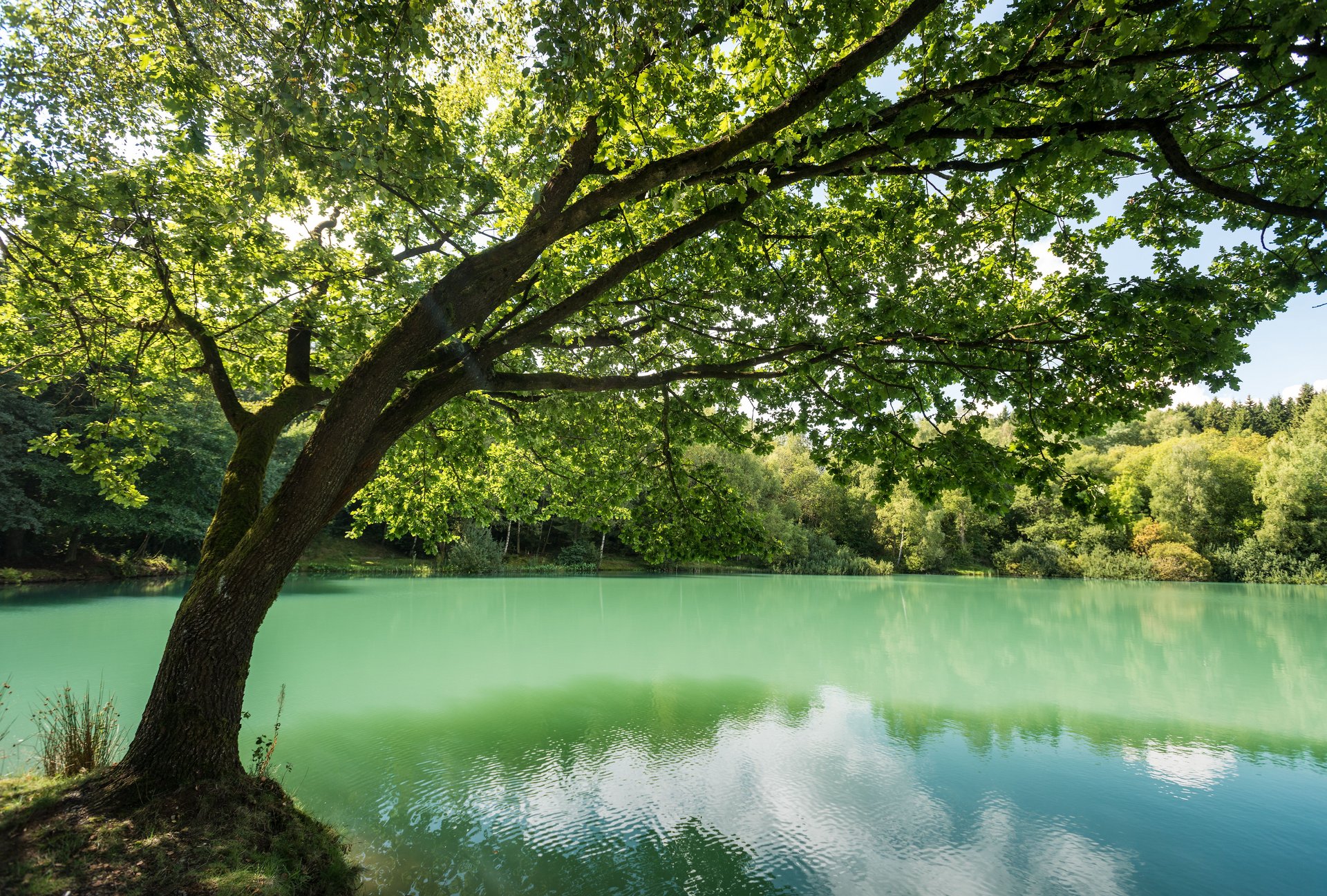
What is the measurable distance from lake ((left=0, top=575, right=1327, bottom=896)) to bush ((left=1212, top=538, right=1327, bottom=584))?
27703 mm

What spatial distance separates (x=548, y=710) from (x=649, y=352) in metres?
5.96

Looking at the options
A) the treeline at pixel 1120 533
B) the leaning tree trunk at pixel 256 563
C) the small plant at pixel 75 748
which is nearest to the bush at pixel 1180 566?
the treeline at pixel 1120 533

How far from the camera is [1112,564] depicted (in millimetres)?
41156

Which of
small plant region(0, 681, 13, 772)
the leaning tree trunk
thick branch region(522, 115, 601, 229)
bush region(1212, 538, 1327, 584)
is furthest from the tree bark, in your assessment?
bush region(1212, 538, 1327, 584)

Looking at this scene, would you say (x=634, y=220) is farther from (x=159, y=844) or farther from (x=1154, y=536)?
(x=1154, y=536)

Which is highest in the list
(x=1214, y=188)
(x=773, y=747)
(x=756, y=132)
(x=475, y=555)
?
(x=756, y=132)

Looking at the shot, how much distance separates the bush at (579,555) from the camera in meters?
42.6

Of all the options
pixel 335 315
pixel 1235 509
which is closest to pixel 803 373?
pixel 335 315

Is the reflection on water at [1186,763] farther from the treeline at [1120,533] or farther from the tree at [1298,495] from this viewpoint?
the tree at [1298,495]

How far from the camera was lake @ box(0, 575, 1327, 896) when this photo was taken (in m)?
5.61

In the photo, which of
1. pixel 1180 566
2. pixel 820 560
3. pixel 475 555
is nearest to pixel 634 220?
pixel 475 555

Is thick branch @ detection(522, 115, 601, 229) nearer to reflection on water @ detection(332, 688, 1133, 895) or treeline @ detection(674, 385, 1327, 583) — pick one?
reflection on water @ detection(332, 688, 1133, 895)

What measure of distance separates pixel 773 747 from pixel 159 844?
6.74 metres

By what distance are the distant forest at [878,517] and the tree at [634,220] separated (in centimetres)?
1595
